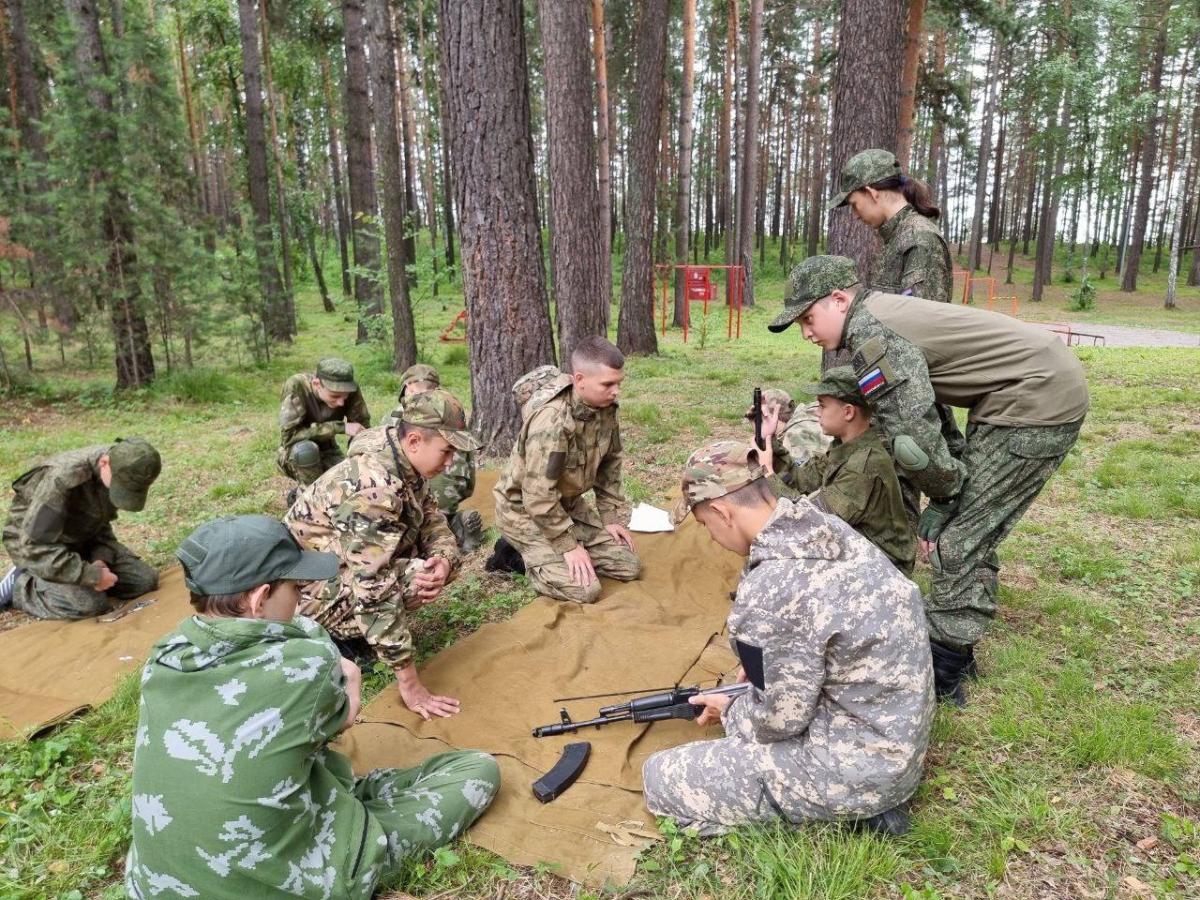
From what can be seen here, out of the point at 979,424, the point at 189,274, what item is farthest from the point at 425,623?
the point at 189,274

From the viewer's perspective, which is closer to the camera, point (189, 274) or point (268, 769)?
point (268, 769)

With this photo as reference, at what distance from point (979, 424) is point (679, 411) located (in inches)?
217

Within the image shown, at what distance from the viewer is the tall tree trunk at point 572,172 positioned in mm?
7090

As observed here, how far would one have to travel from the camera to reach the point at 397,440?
3.52 m

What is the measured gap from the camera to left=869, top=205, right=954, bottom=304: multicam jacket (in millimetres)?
3846

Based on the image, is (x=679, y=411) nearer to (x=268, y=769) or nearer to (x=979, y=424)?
(x=979, y=424)

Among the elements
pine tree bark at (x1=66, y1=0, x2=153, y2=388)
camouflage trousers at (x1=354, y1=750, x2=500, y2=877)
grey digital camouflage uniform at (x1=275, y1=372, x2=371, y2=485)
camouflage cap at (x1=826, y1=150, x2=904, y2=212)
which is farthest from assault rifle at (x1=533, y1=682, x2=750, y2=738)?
pine tree bark at (x1=66, y1=0, x2=153, y2=388)

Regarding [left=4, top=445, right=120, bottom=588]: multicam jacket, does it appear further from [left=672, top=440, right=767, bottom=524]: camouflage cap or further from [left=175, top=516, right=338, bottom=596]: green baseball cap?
[left=672, top=440, right=767, bottom=524]: camouflage cap

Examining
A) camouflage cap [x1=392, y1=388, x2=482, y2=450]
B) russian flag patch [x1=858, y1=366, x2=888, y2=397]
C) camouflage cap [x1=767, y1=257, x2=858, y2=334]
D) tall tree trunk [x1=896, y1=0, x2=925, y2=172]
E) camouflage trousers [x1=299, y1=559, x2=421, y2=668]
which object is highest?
tall tree trunk [x1=896, y1=0, x2=925, y2=172]

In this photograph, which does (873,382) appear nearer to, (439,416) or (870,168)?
(870,168)

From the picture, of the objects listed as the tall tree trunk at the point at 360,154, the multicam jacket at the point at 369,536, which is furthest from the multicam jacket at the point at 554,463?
the tall tree trunk at the point at 360,154

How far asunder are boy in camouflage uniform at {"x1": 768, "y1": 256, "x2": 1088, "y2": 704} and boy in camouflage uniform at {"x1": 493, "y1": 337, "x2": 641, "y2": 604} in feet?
4.27

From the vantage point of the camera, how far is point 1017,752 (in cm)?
280

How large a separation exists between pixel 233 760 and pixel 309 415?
466 centimetres
